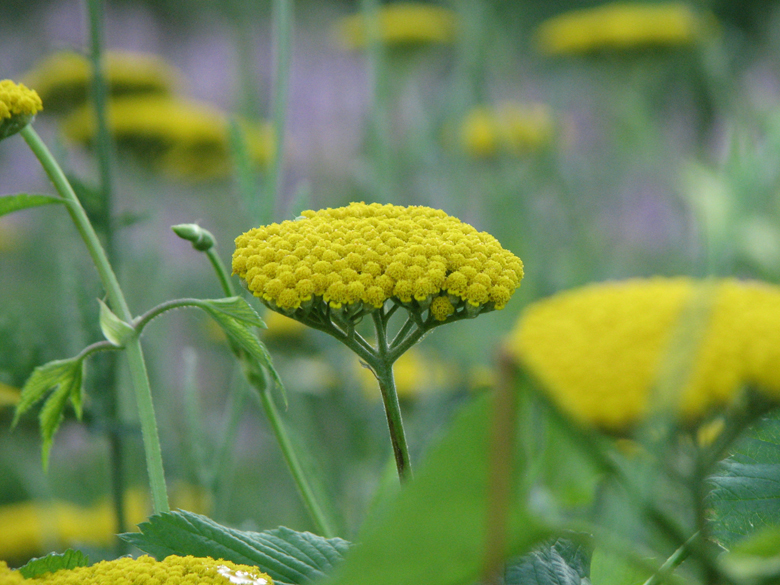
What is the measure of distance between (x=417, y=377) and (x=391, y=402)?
0.79 meters

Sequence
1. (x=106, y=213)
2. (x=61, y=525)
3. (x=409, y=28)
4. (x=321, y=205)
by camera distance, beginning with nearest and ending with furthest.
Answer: (x=106, y=213) → (x=61, y=525) → (x=409, y=28) → (x=321, y=205)

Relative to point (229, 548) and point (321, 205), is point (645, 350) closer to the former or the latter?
point (229, 548)

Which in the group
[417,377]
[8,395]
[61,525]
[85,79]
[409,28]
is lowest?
[61,525]

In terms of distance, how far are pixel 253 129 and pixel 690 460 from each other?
1.20m

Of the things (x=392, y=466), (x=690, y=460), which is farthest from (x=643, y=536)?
(x=392, y=466)

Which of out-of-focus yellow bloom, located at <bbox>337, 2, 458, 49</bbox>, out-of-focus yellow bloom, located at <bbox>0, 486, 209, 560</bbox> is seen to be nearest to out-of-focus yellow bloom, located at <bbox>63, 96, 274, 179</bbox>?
out-of-focus yellow bloom, located at <bbox>337, 2, 458, 49</bbox>

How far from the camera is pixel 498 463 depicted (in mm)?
108

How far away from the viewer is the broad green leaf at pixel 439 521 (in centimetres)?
11

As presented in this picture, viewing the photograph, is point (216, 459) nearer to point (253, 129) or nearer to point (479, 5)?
point (479, 5)

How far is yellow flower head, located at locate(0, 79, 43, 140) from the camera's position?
23 cm

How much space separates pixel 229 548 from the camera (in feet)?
0.72

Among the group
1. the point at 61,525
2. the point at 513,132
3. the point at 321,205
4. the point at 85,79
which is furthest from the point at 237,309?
the point at 321,205

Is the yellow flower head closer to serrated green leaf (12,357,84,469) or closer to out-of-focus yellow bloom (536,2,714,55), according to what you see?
serrated green leaf (12,357,84,469)

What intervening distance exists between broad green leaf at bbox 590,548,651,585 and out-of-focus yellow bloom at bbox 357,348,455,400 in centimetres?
64
